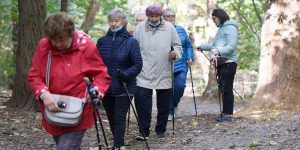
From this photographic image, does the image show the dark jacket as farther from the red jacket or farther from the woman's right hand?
the woman's right hand

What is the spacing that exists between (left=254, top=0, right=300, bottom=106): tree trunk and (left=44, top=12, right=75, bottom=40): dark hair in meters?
6.40

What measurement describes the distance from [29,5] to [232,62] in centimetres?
347

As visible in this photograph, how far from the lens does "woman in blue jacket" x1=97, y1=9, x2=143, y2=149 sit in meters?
6.58

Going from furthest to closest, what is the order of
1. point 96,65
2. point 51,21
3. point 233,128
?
1. point 233,128
2. point 96,65
3. point 51,21

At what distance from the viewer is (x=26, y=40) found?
9172 millimetres

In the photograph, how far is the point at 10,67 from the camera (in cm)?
A: 1612

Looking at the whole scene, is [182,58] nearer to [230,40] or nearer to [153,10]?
[230,40]

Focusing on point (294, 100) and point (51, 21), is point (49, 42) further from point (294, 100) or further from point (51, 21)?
point (294, 100)

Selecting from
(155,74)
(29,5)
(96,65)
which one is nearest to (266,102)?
(155,74)

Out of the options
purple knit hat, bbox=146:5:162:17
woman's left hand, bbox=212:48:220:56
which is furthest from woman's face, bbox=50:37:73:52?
woman's left hand, bbox=212:48:220:56

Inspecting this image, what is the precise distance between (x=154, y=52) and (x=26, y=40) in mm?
2478

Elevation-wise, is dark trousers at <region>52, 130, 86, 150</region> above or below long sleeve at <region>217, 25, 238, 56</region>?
below

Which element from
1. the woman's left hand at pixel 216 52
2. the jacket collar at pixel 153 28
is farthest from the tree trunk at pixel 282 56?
the jacket collar at pixel 153 28

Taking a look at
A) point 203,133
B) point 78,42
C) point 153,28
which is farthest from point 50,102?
point 203,133
